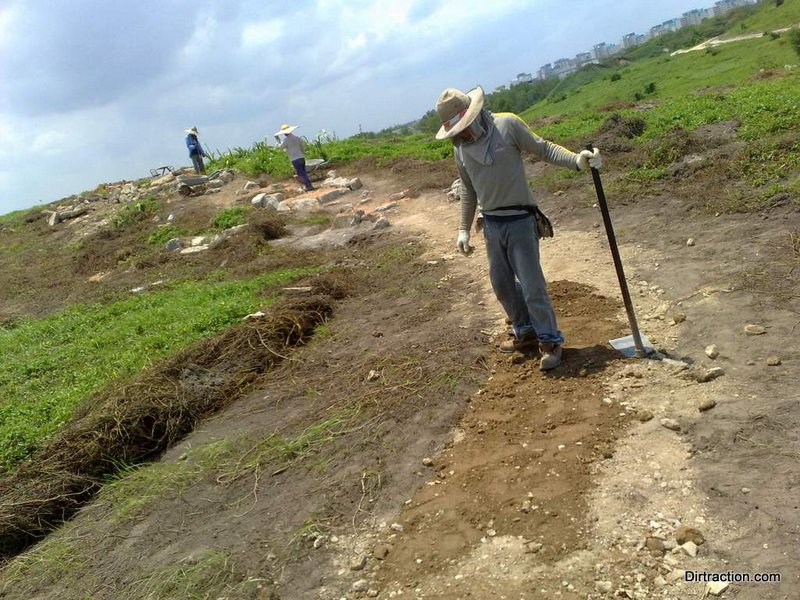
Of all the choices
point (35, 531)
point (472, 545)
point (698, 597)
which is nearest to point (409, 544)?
point (472, 545)

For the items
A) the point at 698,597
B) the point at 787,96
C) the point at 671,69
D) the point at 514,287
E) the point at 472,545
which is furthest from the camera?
the point at 671,69

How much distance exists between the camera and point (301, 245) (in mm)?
10938

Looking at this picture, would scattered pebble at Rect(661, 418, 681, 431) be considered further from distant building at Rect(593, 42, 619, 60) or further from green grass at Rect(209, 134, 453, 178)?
distant building at Rect(593, 42, 619, 60)

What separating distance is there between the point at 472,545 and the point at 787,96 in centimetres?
1099

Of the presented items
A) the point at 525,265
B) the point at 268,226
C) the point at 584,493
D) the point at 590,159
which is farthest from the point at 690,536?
the point at 268,226

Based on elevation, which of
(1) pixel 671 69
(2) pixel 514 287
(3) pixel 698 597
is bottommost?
(3) pixel 698 597

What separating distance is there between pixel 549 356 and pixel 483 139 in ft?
5.26

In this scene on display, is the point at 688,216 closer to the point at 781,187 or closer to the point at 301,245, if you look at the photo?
the point at 781,187

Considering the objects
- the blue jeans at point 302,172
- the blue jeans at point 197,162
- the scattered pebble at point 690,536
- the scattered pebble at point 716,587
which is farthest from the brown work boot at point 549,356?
the blue jeans at point 197,162

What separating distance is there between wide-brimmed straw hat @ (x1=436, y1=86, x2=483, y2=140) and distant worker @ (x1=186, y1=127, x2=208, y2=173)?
54.5 feet

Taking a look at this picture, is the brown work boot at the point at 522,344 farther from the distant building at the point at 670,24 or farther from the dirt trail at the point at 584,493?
the distant building at the point at 670,24

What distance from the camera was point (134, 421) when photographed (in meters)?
5.43

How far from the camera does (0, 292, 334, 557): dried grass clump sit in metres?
4.91

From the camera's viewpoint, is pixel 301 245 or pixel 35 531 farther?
pixel 301 245
